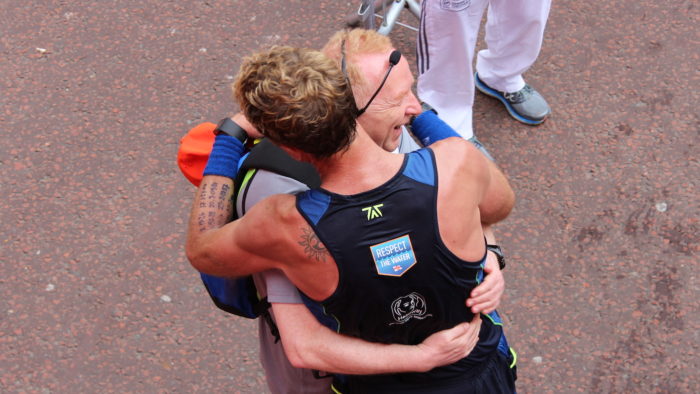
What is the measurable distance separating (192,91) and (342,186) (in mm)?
3057

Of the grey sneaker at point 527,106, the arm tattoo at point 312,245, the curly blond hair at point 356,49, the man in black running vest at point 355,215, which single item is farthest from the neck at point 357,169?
the grey sneaker at point 527,106

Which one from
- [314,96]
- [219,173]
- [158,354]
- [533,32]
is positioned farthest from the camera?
[533,32]

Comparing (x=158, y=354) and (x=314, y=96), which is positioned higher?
(x=314, y=96)

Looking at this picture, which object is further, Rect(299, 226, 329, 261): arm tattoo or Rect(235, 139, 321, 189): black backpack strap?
Rect(235, 139, 321, 189): black backpack strap

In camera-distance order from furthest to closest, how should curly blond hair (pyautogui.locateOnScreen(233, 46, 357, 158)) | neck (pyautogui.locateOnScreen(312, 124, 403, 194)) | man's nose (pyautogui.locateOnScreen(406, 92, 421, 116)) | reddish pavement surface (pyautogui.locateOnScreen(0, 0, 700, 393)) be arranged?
1. reddish pavement surface (pyautogui.locateOnScreen(0, 0, 700, 393))
2. man's nose (pyautogui.locateOnScreen(406, 92, 421, 116))
3. neck (pyautogui.locateOnScreen(312, 124, 403, 194))
4. curly blond hair (pyautogui.locateOnScreen(233, 46, 357, 158))

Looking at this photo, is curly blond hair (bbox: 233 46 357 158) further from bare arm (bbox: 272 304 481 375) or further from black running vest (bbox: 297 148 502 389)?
bare arm (bbox: 272 304 481 375)

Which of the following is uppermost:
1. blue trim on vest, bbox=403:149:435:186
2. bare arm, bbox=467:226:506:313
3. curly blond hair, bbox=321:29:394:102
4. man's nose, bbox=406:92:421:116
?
curly blond hair, bbox=321:29:394:102

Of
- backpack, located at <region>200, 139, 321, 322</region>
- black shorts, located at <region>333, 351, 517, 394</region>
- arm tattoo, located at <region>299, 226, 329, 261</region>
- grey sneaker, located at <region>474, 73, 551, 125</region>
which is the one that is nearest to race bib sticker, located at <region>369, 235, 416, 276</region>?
arm tattoo, located at <region>299, 226, 329, 261</region>

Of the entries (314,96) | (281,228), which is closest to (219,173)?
(281,228)

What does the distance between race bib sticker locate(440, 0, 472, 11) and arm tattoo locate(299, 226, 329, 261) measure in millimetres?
2233

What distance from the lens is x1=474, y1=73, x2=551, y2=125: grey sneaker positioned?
14.2 ft

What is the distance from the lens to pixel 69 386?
11.4 ft

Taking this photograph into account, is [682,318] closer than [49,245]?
Yes

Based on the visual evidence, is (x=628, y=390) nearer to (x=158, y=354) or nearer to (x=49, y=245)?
(x=158, y=354)
